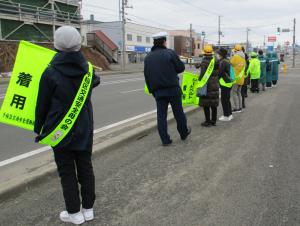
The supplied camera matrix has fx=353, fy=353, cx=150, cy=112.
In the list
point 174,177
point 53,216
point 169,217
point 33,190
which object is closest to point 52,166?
point 33,190

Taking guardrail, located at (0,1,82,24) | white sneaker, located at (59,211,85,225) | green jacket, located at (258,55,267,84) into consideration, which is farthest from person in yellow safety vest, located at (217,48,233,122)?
guardrail, located at (0,1,82,24)

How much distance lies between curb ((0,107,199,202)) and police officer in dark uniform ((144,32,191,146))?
0.75 m

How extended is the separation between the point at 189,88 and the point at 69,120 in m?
4.59

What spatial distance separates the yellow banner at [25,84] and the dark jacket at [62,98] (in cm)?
31

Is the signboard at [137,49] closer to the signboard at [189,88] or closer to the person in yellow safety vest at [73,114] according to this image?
the signboard at [189,88]

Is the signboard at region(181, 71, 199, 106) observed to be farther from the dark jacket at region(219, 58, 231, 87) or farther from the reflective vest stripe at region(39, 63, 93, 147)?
the reflective vest stripe at region(39, 63, 93, 147)

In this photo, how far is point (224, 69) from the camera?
7.88m

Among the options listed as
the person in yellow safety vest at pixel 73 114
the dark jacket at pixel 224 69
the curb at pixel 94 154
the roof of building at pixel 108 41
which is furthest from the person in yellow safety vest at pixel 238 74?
the roof of building at pixel 108 41

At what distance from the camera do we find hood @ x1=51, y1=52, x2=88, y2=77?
121 inches

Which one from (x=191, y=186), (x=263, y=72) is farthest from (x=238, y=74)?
(x=263, y=72)

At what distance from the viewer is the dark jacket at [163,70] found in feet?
19.0

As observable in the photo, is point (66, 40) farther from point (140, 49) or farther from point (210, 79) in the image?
point (140, 49)

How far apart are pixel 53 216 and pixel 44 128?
1.00m

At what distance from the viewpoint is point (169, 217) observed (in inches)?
139
